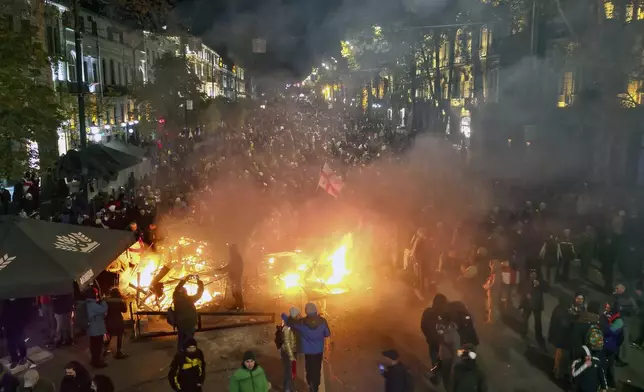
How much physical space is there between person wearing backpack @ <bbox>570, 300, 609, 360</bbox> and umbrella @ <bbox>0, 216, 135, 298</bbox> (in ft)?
19.1

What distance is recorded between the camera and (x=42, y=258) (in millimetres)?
6191

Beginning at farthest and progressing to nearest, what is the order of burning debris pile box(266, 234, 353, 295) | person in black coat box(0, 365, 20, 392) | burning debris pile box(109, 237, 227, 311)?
1. burning debris pile box(266, 234, 353, 295)
2. burning debris pile box(109, 237, 227, 311)
3. person in black coat box(0, 365, 20, 392)

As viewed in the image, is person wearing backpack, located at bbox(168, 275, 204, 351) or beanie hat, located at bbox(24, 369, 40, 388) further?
person wearing backpack, located at bbox(168, 275, 204, 351)

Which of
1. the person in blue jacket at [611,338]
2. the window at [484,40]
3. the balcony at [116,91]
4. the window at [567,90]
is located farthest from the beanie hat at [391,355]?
the window at [484,40]

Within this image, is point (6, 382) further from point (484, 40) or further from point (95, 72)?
point (484, 40)

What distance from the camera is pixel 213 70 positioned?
75375 millimetres

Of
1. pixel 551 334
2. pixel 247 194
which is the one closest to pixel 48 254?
pixel 551 334

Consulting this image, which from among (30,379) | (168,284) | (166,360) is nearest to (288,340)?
(166,360)

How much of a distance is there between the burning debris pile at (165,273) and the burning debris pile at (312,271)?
124cm

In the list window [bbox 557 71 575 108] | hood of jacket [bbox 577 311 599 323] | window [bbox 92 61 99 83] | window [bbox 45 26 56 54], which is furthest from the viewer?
window [bbox 92 61 99 83]

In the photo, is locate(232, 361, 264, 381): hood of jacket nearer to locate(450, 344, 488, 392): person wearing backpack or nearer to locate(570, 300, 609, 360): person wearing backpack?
locate(450, 344, 488, 392): person wearing backpack

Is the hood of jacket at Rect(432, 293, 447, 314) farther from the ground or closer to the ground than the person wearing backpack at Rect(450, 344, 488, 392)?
farther from the ground

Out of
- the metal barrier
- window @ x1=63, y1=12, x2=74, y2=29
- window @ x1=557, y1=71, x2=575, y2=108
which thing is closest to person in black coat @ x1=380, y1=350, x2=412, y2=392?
the metal barrier

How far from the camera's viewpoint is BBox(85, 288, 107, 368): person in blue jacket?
24.3 ft
